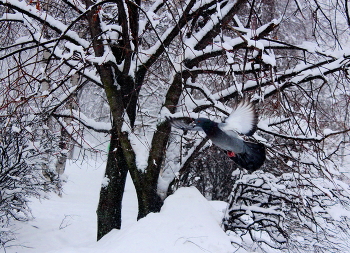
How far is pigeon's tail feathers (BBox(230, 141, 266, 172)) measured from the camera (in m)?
3.28

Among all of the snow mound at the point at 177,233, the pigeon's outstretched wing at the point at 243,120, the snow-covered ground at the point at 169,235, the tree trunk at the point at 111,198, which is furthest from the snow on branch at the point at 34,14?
the snow mound at the point at 177,233

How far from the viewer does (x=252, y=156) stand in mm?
3340

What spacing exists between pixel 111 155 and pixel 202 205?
1.64m

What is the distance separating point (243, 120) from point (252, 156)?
0.43 metres

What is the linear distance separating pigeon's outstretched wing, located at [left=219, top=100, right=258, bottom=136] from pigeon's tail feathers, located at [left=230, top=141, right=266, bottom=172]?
0.29 metres

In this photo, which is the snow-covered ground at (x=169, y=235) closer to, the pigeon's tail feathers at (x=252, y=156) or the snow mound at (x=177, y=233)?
the snow mound at (x=177, y=233)

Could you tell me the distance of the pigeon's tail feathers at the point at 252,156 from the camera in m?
3.28

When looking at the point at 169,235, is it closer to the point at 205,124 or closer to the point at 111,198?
the point at 205,124

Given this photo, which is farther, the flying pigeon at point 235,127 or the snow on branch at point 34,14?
the snow on branch at point 34,14

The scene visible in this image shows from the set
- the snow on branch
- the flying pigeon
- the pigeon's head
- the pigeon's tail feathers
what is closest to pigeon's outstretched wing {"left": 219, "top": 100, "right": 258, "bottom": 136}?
the flying pigeon

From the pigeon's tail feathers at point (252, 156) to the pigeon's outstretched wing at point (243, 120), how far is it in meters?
0.29

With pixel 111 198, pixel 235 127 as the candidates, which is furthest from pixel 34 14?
→ pixel 235 127

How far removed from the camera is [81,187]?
14312 millimetres

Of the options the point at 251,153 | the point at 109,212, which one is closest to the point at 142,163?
the point at 109,212
